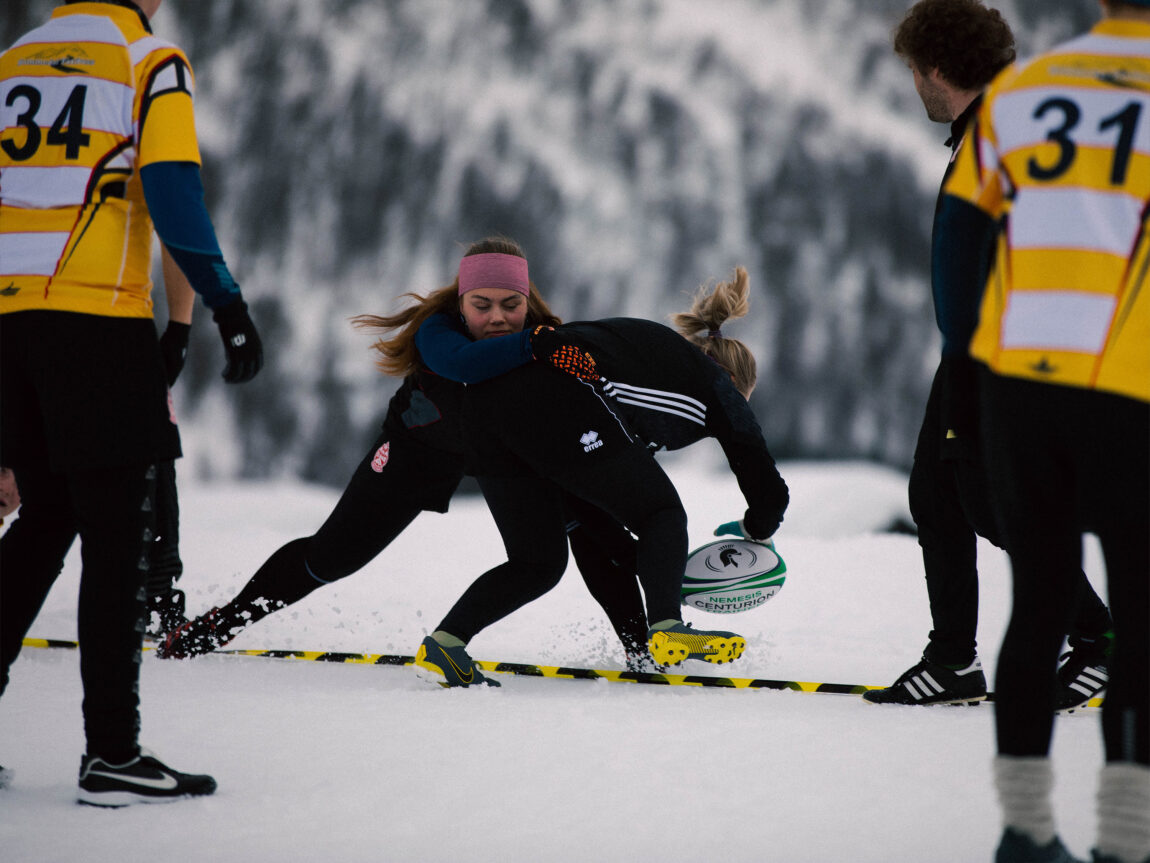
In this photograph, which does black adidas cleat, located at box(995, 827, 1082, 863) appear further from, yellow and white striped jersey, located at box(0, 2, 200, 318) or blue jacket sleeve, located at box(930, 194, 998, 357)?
yellow and white striped jersey, located at box(0, 2, 200, 318)

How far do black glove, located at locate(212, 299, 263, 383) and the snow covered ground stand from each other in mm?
682

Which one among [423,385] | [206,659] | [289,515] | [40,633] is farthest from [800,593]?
[289,515]

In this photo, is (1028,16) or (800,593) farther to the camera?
(1028,16)

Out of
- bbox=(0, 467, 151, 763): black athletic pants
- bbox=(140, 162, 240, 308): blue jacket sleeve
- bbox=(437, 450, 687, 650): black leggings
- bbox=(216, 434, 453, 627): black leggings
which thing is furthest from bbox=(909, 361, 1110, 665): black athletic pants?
bbox=(0, 467, 151, 763): black athletic pants

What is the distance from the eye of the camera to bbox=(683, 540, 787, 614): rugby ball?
9.34ft

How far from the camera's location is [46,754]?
201cm

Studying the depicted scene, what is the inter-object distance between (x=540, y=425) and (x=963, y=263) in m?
1.31

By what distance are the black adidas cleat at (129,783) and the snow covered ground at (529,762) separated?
3 centimetres

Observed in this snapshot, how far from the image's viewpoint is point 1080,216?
128cm

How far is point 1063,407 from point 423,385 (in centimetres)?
194

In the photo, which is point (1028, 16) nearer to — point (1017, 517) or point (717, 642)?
point (717, 642)

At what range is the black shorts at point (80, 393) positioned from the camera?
1668 mm

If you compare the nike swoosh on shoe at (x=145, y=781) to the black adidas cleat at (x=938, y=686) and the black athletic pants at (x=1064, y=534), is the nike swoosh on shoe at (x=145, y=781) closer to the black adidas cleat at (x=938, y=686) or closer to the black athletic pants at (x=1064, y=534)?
the black athletic pants at (x=1064, y=534)

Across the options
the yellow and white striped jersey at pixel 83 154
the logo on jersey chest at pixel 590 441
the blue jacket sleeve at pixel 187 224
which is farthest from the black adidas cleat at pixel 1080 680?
the yellow and white striped jersey at pixel 83 154
